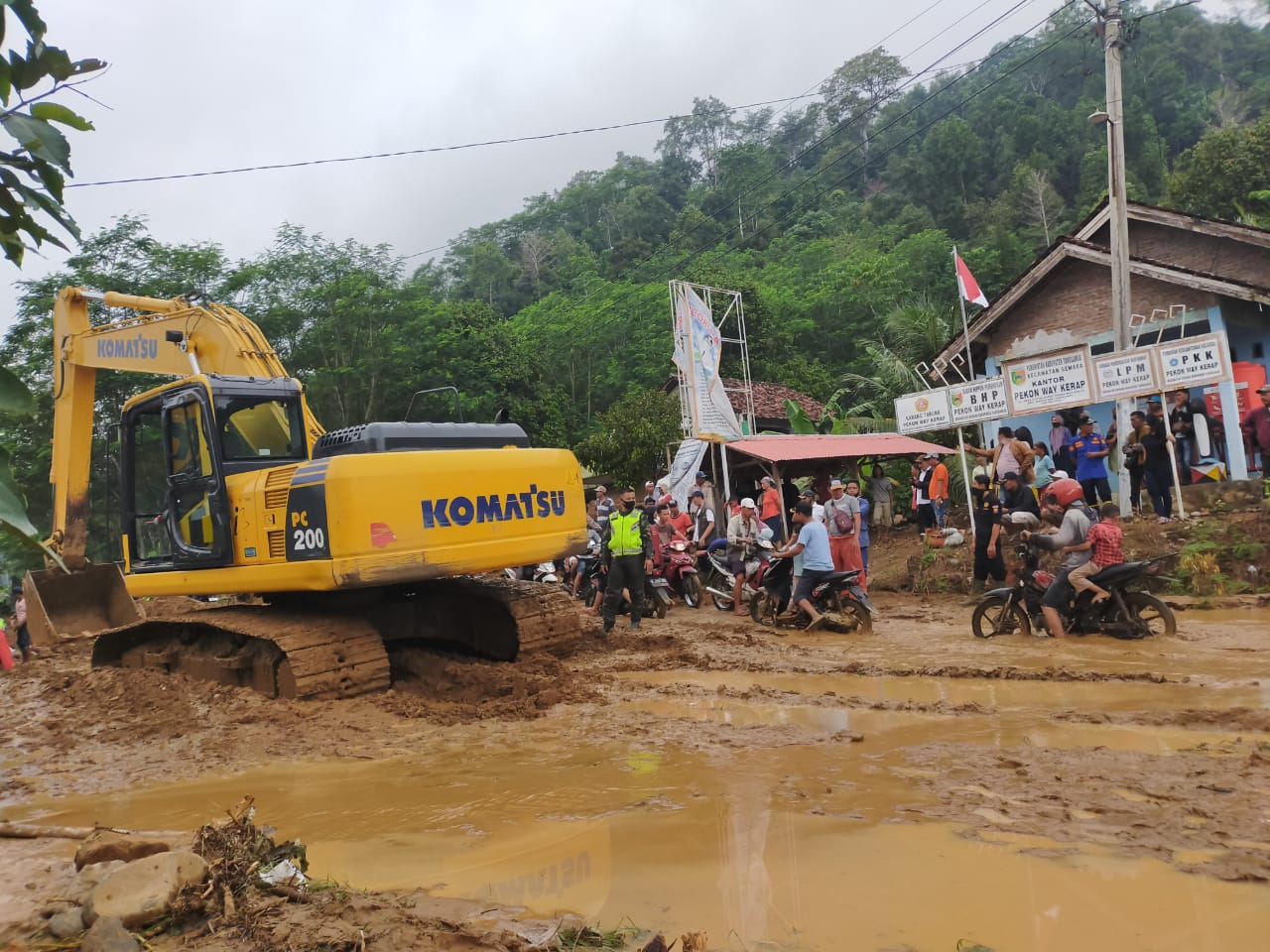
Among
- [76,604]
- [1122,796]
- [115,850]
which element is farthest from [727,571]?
[115,850]

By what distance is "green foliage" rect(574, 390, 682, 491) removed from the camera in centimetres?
2311

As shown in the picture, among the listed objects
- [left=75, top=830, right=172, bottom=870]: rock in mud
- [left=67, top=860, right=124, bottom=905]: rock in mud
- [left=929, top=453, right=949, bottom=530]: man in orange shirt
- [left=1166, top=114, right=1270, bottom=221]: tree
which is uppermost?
Result: [left=1166, top=114, right=1270, bottom=221]: tree

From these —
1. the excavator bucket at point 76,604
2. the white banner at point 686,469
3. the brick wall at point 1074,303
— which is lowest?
the excavator bucket at point 76,604

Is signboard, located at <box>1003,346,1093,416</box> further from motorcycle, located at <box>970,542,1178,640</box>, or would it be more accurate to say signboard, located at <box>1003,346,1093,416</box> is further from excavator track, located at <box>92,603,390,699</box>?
excavator track, located at <box>92,603,390,699</box>

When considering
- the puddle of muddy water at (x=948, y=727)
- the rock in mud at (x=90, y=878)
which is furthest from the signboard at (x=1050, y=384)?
the rock in mud at (x=90, y=878)

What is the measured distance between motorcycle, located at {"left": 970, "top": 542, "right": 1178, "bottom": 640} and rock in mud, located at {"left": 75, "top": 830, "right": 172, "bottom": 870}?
25.3 feet

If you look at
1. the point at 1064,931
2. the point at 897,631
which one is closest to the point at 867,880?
the point at 1064,931

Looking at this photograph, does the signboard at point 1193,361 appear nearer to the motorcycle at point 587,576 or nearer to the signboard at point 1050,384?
the signboard at point 1050,384

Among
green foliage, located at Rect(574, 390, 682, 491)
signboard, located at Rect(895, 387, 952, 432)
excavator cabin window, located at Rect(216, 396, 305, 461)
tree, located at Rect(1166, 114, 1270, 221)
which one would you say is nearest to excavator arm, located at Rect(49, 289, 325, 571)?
excavator cabin window, located at Rect(216, 396, 305, 461)

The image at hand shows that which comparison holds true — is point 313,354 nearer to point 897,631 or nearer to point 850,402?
point 850,402

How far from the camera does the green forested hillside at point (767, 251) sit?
1101 inches

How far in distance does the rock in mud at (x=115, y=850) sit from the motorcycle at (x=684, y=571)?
33.1 ft

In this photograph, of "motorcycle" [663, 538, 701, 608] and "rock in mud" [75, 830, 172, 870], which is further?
"motorcycle" [663, 538, 701, 608]

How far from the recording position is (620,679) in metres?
8.38
